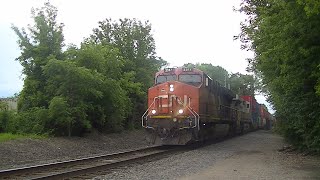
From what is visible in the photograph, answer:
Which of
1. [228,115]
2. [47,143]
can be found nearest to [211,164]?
[47,143]

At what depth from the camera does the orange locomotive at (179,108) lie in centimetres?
1869

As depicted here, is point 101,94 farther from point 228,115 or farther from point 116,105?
point 228,115

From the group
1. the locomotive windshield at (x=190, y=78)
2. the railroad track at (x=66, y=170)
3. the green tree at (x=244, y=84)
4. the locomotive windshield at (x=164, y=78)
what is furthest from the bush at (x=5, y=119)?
the green tree at (x=244, y=84)

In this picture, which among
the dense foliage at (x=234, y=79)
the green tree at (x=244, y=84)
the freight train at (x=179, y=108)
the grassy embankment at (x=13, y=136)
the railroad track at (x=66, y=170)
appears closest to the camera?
the railroad track at (x=66, y=170)

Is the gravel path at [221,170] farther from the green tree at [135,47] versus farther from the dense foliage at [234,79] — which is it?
the dense foliage at [234,79]

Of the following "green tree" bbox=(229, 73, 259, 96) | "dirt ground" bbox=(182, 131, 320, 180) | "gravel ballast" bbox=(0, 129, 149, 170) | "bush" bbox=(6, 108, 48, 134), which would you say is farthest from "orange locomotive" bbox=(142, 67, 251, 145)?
"green tree" bbox=(229, 73, 259, 96)

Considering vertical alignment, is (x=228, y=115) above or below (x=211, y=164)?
above

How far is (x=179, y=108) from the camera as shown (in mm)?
19062

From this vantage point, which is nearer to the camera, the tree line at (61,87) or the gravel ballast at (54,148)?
the gravel ballast at (54,148)

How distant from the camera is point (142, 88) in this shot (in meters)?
33.2

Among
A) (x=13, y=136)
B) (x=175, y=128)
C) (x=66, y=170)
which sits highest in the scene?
(x=175, y=128)

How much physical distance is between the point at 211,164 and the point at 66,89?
9727 millimetres

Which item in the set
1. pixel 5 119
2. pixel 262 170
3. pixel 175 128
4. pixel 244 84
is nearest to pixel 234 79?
pixel 244 84

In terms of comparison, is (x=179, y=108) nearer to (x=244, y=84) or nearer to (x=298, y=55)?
(x=298, y=55)
